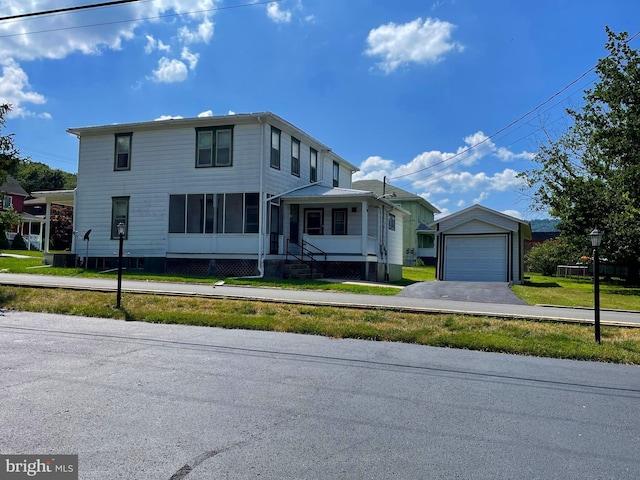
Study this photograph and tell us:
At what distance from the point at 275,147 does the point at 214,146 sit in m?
2.50

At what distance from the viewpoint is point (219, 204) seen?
2045cm

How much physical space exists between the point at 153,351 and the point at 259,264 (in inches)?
483

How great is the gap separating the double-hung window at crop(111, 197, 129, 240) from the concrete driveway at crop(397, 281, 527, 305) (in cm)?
1279

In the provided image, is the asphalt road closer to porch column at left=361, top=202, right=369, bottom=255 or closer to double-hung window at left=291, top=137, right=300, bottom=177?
porch column at left=361, top=202, right=369, bottom=255

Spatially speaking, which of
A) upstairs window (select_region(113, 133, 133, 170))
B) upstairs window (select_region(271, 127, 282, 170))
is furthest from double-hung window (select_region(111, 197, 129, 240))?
upstairs window (select_region(271, 127, 282, 170))

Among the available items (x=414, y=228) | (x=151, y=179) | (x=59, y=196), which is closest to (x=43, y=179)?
(x=59, y=196)

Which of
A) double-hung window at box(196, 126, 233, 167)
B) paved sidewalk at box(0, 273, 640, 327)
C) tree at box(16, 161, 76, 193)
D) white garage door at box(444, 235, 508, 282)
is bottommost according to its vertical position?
paved sidewalk at box(0, 273, 640, 327)

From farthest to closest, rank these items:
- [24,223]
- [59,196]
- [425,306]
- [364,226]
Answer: [24,223] → [59,196] → [364,226] → [425,306]

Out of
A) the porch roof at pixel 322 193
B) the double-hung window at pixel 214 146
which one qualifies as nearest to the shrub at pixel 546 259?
the porch roof at pixel 322 193

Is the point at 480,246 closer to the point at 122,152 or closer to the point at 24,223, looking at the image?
the point at 122,152

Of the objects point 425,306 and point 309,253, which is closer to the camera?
point 425,306

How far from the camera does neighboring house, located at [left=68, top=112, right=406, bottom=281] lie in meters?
19.9

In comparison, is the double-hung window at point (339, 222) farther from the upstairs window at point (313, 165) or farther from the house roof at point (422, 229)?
the house roof at point (422, 229)

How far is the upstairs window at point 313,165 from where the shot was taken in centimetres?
2412
